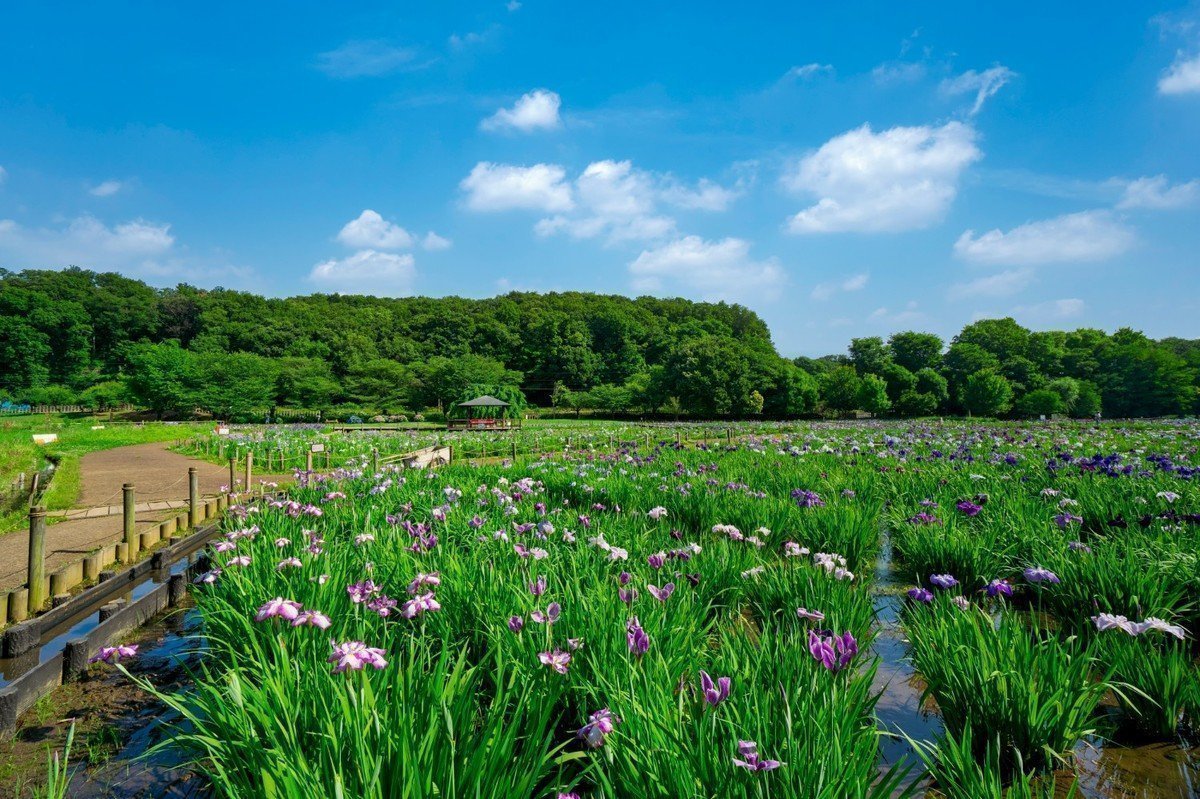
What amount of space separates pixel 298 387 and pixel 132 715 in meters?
66.8

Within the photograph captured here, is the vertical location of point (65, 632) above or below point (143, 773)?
below

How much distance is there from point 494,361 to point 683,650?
239ft

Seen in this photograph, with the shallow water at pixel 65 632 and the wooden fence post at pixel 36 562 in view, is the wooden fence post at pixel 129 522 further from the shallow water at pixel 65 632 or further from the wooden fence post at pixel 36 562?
the wooden fence post at pixel 36 562

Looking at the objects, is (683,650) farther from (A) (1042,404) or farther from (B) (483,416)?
(A) (1042,404)

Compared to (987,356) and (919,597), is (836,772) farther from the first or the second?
(987,356)

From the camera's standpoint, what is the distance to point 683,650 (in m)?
3.27

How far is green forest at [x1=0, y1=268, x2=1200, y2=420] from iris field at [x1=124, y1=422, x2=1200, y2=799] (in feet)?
182

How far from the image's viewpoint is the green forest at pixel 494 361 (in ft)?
204

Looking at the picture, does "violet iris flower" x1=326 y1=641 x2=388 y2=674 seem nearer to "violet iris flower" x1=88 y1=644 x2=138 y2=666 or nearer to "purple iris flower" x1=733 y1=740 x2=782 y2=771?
"purple iris flower" x1=733 y1=740 x2=782 y2=771

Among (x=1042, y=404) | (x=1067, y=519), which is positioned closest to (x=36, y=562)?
(x=1067, y=519)

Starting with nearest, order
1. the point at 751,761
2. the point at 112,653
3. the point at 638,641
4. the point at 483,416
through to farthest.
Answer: the point at 751,761 < the point at 638,641 < the point at 112,653 < the point at 483,416

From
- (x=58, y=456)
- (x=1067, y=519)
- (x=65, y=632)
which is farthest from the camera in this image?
(x=58, y=456)

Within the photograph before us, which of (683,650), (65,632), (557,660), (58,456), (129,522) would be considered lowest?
(58,456)

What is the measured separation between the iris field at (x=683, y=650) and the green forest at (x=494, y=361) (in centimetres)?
5533
